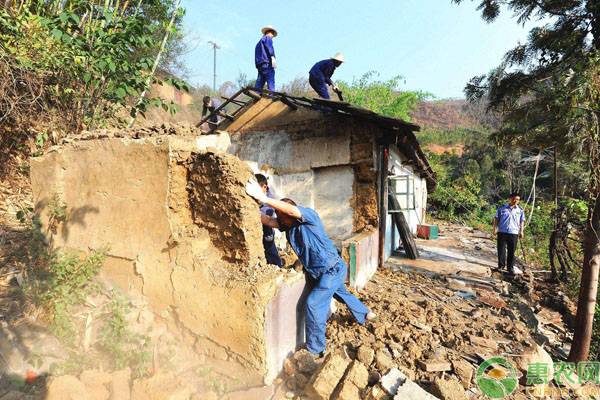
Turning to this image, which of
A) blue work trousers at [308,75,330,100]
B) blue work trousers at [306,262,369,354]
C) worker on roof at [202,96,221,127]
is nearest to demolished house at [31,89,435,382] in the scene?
blue work trousers at [306,262,369,354]

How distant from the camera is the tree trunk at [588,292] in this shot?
4703 millimetres

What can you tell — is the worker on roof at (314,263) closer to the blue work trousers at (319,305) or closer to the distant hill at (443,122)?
the blue work trousers at (319,305)

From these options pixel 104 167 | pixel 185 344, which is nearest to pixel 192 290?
pixel 185 344

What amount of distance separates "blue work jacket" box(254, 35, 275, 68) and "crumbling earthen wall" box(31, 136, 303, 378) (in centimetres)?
519

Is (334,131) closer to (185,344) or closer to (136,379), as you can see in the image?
(185,344)

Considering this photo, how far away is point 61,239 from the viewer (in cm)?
374

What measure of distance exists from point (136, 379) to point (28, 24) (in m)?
5.29

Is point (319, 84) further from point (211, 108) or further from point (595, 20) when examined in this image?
point (595, 20)

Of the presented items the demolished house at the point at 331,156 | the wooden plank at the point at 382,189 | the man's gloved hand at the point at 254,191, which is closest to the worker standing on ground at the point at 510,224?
the demolished house at the point at 331,156

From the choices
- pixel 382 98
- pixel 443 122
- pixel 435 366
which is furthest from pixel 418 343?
pixel 443 122

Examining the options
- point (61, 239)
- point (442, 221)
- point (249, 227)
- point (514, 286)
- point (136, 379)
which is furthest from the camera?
point (442, 221)

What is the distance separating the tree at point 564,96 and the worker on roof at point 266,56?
443 centimetres

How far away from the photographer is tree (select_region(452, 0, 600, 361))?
13.1 feet

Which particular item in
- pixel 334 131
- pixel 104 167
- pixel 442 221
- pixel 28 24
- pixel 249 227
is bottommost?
pixel 442 221
